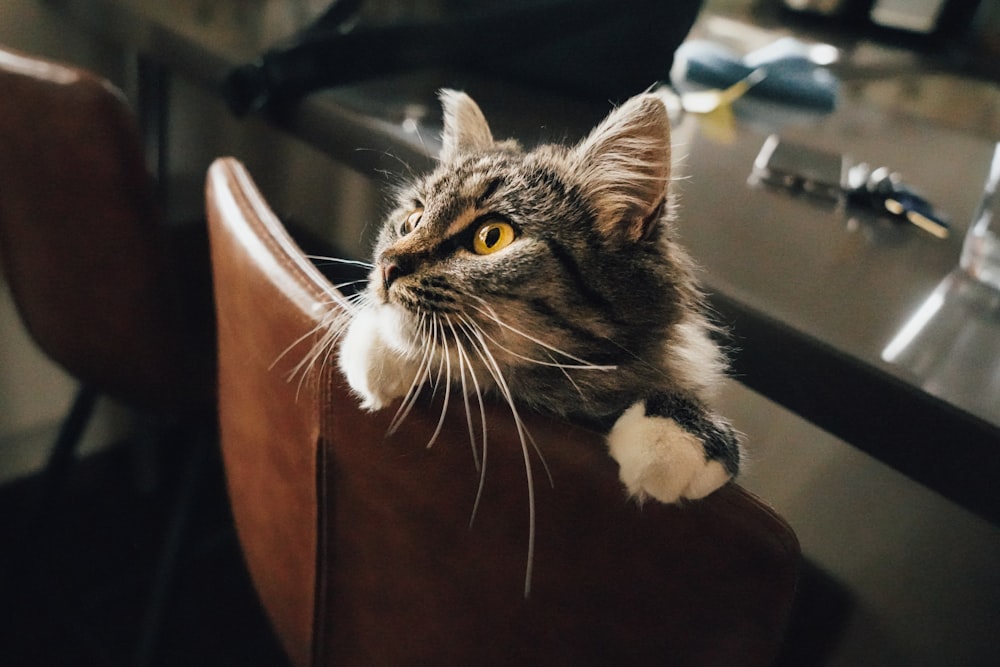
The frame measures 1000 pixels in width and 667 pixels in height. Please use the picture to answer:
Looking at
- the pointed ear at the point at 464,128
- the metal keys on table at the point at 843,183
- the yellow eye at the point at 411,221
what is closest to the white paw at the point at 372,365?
the yellow eye at the point at 411,221

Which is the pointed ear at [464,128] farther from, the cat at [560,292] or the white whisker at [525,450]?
the white whisker at [525,450]

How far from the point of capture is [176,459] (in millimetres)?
1545

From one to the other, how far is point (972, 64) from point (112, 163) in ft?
6.01

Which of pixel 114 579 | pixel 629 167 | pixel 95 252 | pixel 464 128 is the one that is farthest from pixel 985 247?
pixel 114 579

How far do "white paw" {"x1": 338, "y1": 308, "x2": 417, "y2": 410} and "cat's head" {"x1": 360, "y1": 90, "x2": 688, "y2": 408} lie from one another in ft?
0.06

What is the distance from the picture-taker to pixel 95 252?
76cm

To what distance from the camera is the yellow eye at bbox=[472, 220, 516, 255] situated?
1.72 ft

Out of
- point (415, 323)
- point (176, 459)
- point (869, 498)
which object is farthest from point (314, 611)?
point (176, 459)

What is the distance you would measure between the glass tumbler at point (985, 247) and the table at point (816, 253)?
0.05ft

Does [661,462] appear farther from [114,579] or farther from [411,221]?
[114,579]

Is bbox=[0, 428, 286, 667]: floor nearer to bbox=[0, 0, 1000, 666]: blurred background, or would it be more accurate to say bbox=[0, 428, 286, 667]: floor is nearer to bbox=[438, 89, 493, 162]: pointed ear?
bbox=[0, 0, 1000, 666]: blurred background

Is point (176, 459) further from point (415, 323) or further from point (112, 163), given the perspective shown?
point (415, 323)

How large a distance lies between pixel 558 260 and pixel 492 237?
59 millimetres

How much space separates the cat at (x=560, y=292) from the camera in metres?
0.49
